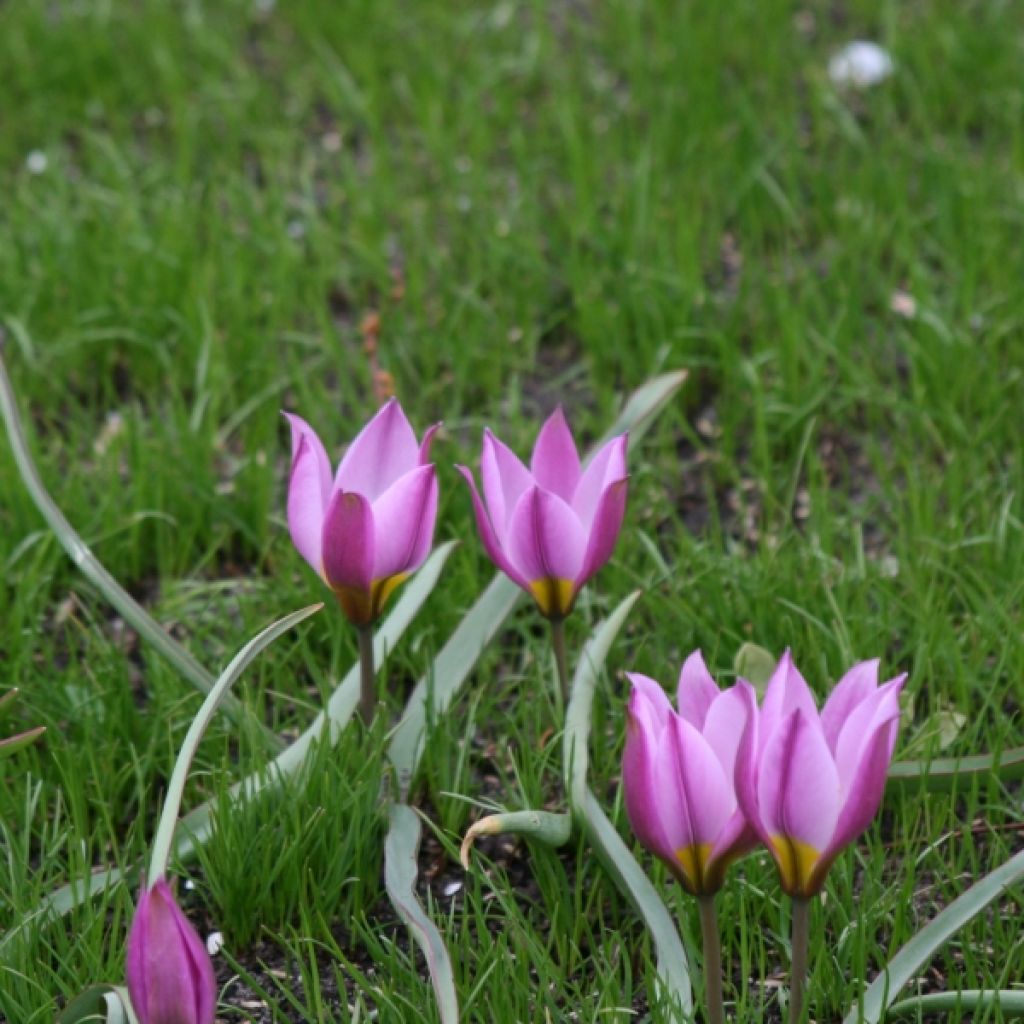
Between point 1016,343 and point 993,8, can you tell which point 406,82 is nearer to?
point 993,8

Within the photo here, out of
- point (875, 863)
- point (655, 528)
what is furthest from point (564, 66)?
point (875, 863)

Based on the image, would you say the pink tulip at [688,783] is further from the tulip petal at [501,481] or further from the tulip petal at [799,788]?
the tulip petal at [501,481]

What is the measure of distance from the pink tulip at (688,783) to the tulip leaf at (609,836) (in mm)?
200

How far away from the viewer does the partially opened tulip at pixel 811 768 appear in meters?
1.14

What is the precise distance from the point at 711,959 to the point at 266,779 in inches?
22.2

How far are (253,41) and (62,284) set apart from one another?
1274mm

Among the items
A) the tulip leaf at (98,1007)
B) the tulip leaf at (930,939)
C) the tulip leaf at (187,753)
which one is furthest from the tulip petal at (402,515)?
the tulip leaf at (930,939)

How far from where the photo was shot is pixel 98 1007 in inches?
57.2

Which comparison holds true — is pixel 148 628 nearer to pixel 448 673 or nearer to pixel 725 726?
pixel 448 673

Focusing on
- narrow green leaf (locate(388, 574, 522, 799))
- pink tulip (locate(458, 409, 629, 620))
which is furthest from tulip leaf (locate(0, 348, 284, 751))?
pink tulip (locate(458, 409, 629, 620))

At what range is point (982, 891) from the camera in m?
1.37

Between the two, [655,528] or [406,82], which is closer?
[655,528]

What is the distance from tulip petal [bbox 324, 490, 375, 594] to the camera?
144 centimetres

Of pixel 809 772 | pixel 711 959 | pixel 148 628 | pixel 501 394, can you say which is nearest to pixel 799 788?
pixel 809 772
